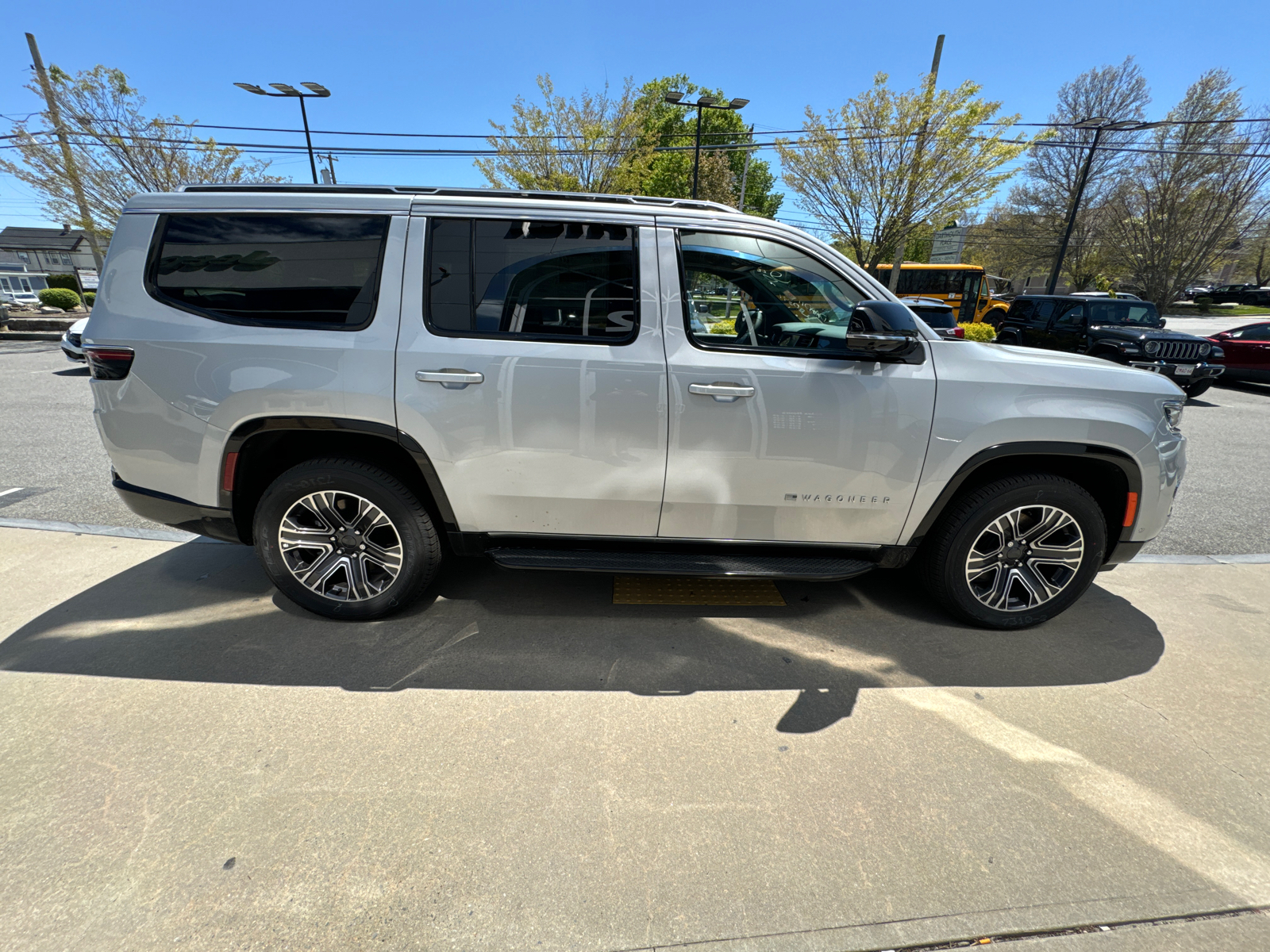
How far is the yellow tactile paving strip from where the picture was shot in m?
3.42

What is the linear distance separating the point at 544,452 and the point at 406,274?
995 mm

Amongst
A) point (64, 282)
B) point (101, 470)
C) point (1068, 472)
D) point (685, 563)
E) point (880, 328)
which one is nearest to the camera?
point (880, 328)

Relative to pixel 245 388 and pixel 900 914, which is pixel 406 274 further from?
pixel 900 914

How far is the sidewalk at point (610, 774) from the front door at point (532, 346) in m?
0.98

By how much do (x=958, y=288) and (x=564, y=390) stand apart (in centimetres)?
2970

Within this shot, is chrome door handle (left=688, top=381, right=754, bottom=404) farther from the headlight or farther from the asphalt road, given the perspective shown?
the asphalt road

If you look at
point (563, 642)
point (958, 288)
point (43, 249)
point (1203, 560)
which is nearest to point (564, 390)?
point (563, 642)

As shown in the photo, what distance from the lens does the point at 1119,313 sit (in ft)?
40.5

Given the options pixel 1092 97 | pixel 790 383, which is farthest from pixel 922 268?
pixel 790 383

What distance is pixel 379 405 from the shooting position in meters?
2.73

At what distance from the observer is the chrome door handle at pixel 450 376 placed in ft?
8.84

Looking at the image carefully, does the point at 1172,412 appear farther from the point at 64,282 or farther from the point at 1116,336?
the point at 64,282

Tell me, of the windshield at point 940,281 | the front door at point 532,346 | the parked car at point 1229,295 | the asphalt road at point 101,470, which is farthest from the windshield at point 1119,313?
the parked car at point 1229,295

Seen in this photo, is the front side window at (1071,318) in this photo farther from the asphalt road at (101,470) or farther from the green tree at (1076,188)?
the green tree at (1076,188)
